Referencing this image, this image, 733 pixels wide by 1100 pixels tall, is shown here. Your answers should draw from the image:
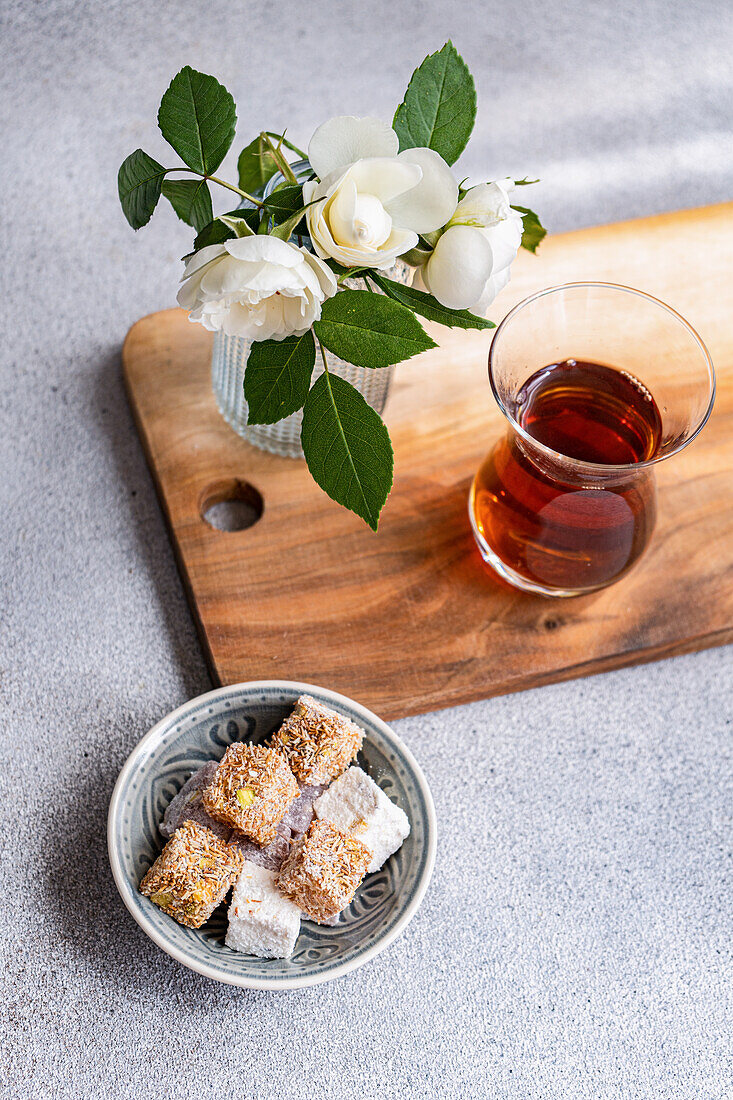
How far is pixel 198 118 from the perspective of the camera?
671 mm

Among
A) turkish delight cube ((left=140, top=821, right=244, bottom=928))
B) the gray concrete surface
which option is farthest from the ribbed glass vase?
turkish delight cube ((left=140, top=821, right=244, bottom=928))

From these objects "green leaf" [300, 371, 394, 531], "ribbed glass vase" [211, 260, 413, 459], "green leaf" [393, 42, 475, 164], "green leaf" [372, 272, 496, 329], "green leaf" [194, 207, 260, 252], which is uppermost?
"green leaf" [393, 42, 475, 164]

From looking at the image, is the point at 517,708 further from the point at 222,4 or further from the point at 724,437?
the point at 222,4

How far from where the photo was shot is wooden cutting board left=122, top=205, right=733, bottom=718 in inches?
34.8

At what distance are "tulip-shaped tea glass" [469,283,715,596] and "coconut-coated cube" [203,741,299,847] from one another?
28 centimetres

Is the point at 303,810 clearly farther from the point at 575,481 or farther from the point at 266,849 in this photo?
the point at 575,481

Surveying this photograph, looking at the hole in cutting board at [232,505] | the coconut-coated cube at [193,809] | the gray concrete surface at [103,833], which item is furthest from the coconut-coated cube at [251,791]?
the hole in cutting board at [232,505]

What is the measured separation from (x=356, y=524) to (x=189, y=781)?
0.92ft

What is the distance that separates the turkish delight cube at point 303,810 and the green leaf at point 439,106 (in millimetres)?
479

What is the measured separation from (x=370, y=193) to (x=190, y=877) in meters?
0.48

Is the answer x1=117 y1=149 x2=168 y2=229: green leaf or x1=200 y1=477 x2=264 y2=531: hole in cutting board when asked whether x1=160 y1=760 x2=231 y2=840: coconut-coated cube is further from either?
x1=117 y1=149 x2=168 y2=229: green leaf

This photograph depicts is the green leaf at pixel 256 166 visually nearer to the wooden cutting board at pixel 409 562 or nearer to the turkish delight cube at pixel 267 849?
the wooden cutting board at pixel 409 562

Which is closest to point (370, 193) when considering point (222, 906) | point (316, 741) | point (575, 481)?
point (575, 481)

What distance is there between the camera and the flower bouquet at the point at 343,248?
1.98 feet
